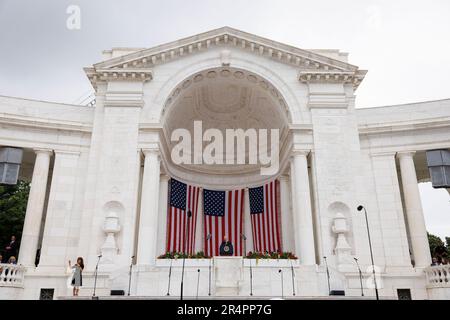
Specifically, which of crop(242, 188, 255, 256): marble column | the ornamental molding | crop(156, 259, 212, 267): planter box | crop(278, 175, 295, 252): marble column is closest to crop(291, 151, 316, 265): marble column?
crop(278, 175, 295, 252): marble column

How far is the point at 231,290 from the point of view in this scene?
61.3 ft

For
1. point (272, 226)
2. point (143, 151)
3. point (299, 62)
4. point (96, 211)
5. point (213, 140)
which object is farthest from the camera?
point (213, 140)

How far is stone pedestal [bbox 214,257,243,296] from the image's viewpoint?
736 inches

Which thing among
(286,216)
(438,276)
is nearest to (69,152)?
(286,216)

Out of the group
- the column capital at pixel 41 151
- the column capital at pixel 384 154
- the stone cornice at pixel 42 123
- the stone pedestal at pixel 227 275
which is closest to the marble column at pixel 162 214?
the stone cornice at pixel 42 123

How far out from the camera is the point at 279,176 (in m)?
28.9

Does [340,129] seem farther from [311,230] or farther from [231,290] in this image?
[231,290]

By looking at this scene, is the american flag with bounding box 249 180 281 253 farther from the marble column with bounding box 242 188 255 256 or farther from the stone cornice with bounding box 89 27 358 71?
the stone cornice with bounding box 89 27 358 71

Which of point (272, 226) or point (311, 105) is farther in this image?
point (272, 226)

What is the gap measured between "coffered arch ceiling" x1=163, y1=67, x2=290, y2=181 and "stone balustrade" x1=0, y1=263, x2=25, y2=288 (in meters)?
12.4

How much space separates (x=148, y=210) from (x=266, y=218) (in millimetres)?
10638

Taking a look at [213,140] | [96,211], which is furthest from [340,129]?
[96,211]

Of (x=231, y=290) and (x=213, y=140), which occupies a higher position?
(x=213, y=140)

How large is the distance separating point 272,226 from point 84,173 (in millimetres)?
14595
